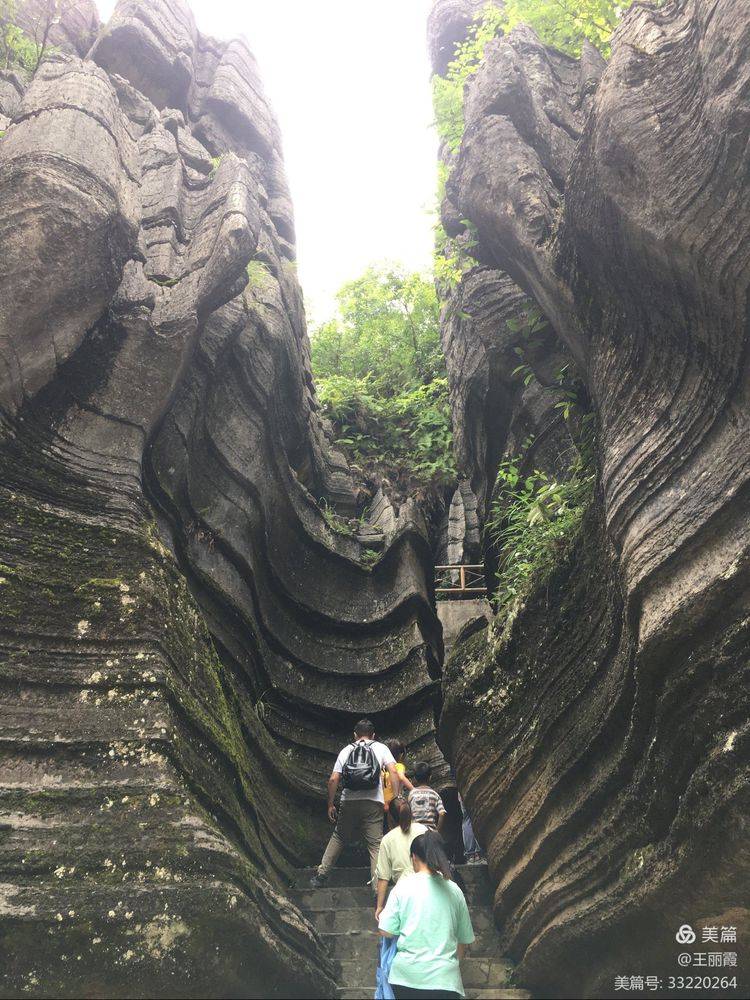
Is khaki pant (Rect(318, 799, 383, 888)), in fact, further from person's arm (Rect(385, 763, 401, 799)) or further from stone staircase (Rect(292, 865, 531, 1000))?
stone staircase (Rect(292, 865, 531, 1000))

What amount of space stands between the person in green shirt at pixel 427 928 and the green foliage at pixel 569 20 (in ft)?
34.5

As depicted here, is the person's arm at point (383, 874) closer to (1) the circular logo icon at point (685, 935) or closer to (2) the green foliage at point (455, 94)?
(1) the circular logo icon at point (685, 935)

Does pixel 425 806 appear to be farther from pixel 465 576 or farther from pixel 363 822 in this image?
pixel 465 576

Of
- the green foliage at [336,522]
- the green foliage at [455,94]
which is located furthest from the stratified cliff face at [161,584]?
the green foliage at [455,94]

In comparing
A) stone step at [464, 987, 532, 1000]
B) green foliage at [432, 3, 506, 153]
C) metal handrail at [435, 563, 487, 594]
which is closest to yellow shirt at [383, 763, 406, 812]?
stone step at [464, 987, 532, 1000]

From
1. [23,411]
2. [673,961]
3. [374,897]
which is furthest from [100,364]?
[673,961]

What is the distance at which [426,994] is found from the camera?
12.4 ft

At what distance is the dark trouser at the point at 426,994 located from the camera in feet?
12.4

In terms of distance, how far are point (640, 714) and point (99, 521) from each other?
4779mm

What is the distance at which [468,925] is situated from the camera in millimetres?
4336

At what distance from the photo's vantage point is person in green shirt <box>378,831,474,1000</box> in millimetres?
3846

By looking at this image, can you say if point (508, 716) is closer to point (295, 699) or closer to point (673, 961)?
point (673, 961)

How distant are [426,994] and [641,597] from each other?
104 inches

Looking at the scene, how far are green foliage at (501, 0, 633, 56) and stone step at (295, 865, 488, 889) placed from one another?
1051cm
